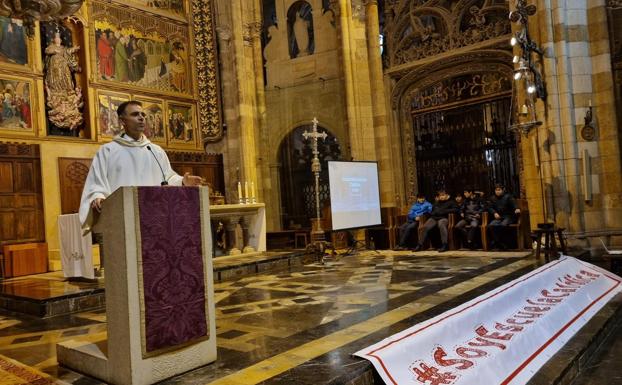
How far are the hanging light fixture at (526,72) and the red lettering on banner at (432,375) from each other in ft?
18.3

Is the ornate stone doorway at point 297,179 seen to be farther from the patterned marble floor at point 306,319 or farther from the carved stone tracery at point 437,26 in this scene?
the patterned marble floor at point 306,319

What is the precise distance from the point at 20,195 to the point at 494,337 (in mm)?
8850

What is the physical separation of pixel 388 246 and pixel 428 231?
124 centimetres

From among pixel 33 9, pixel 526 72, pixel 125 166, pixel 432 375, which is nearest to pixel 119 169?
pixel 125 166

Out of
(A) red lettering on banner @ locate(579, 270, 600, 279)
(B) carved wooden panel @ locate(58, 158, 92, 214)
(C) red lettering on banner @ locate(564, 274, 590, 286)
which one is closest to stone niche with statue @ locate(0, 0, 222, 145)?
(B) carved wooden panel @ locate(58, 158, 92, 214)

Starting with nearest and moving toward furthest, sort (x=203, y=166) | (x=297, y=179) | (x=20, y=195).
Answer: (x=20, y=195)
(x=203, y=166)
(x=297, y=179)

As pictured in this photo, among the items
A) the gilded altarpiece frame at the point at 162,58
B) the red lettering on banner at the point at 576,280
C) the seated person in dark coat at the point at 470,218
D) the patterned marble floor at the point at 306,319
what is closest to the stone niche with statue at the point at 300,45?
the gilded altarpiece frame at the point at 162,58

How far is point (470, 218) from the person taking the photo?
29.5ft

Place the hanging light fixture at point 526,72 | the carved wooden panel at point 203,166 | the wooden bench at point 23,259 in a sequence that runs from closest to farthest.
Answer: the hanging light fixture at point 526,72
the wooden bench at point 23,259
the carved wooden panel at point 203,166

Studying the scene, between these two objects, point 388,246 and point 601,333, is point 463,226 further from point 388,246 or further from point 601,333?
point 601,333

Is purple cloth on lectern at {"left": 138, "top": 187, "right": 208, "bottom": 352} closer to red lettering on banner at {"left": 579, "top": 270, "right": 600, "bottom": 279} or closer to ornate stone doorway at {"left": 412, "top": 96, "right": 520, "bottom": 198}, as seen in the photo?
red lettering on banner at {"left": 579, "top": 270, "right": 600, "bottom": 279}

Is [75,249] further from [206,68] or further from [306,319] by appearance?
[206,68]

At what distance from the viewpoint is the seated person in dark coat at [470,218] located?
8.87 m

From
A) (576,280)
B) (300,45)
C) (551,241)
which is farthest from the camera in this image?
(300,45)
